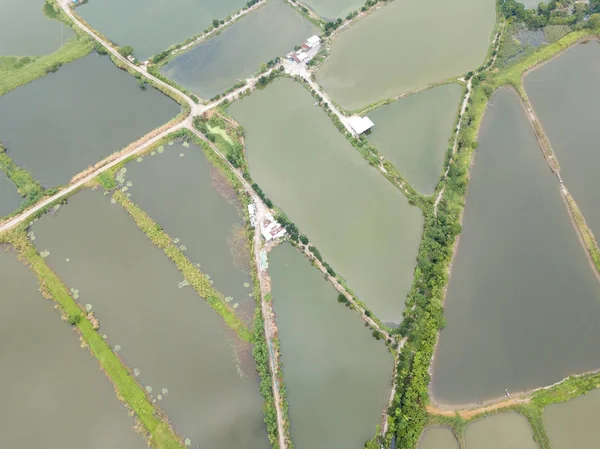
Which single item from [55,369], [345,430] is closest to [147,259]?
[55,369]

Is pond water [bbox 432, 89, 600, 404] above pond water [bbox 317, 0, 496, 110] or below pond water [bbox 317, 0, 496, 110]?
below

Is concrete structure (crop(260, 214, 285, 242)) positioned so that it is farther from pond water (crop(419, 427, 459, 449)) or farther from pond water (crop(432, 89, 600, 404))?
pond water (crop(419, 427, 459, 449))

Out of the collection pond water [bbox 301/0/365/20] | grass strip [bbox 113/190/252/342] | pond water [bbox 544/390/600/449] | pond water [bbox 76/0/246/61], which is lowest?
pond water [bbox 544/390/600/449]

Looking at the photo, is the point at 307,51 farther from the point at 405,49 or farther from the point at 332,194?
the point at 332,194

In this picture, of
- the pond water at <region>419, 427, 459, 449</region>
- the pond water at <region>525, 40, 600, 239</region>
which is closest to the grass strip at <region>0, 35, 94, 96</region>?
the pond water at <region>525, 40, 600, 239</region>

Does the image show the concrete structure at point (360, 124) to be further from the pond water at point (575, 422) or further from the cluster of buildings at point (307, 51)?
the pond water at point (575, 422)

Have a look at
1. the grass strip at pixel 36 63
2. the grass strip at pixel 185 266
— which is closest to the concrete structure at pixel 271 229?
the grass strip at pixel 185 266
